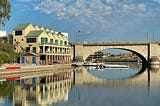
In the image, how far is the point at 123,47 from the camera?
10775 centimetres

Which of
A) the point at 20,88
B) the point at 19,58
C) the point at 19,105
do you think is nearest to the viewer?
the point at 19,105

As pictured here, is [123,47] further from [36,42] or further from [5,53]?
[5,53]

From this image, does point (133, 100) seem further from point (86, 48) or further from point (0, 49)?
point (86, 48)

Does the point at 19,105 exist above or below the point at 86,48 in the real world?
below

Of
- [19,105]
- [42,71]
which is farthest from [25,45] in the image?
[19,105]

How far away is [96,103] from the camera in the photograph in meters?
30.1

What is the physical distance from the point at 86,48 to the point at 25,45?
26.6 m

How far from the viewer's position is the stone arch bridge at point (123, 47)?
10681 centimetres

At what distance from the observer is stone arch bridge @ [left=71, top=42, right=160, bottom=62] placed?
10681cm

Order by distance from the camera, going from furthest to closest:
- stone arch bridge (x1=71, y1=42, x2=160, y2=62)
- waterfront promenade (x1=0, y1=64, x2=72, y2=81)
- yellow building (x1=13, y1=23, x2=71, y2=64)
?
stone arch bridge (x1=71, y1=42, x2=160, y2=62), yellow building (x1=13, y1=23, x2=71, y2=64), waterfront promenade (x1=0, y1=64, x2=72, y2=81)

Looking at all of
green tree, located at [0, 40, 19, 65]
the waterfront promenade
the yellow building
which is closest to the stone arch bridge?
the yellow building

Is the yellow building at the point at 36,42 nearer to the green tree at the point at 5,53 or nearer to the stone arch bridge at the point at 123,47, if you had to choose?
the stone arch bridge at the point at 123,47

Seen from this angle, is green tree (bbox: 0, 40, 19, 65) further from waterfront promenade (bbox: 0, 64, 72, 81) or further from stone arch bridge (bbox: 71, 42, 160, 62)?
stone arch bridge (bbox: 71, 42, 160, 62)

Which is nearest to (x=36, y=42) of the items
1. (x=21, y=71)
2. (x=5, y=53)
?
(x=5, y=53)
